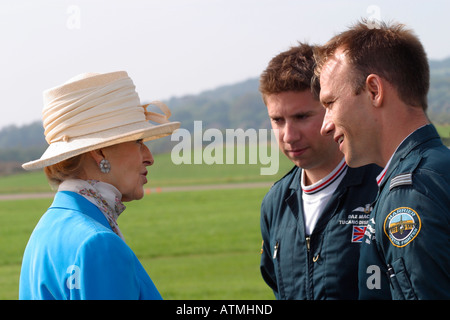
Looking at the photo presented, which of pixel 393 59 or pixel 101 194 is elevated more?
pixel 393 59

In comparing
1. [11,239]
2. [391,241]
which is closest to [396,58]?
[391,241]

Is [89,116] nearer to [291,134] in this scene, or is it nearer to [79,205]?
[79,205]

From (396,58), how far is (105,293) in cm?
164

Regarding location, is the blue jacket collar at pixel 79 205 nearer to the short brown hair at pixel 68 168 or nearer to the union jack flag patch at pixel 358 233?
the short brown hair at pixel 68 168

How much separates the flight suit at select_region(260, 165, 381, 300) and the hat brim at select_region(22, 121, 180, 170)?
4.15 feet

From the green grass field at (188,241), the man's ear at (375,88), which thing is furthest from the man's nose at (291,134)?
the green grass field at (188,241)

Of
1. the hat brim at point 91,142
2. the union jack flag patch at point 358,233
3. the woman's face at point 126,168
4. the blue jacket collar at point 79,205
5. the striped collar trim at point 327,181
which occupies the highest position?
the hat brim at point 91,142

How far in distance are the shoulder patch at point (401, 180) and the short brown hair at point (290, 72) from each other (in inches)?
63.6

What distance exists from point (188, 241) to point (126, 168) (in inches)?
588

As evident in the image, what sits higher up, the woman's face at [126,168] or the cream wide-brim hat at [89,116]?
the cream wide-brim hat at [89,116]

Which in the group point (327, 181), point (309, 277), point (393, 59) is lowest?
point (309, 277)

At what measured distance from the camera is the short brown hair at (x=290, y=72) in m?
3.95

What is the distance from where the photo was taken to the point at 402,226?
2.28m

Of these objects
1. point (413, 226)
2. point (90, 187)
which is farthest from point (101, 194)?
point (413, 226)
